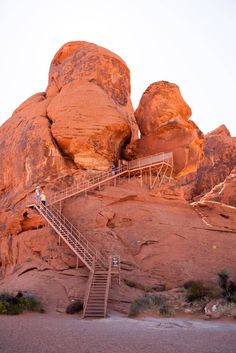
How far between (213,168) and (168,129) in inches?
1041

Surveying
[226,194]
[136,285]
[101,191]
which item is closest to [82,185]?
[101,191]

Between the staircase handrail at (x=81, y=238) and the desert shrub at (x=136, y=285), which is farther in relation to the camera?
the staircase handrail at (x=81, y=238)

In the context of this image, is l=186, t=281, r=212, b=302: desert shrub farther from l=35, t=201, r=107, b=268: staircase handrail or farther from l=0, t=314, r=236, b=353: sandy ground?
l=35, t=201, r=107, b=268: staircase handrail

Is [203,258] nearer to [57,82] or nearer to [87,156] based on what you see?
[87,156]

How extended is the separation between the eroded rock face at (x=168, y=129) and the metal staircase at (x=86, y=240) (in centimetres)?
150

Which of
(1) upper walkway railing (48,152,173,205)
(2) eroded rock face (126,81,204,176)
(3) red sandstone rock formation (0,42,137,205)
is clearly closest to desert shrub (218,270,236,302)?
(1) upper walkway railing (48,152,173,205)

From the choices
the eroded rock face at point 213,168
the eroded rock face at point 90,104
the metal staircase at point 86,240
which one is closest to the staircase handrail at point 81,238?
the metal staircase at point 86,240

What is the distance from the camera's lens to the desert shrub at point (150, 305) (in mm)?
16919

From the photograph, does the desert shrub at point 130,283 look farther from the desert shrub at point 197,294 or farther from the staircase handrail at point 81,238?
the desert shrub at point 197,294

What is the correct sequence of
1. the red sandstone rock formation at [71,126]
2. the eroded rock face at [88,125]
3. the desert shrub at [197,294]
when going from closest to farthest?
the desert shrub at [197,294]
the red sandstone rock formation at [71,126]
the eroded rock face at [88,125]

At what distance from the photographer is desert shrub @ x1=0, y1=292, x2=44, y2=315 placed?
1709cm

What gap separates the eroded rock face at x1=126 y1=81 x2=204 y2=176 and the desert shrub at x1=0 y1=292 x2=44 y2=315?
621 inches

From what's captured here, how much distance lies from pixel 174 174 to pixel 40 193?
437 inches

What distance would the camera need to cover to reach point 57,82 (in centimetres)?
3331
